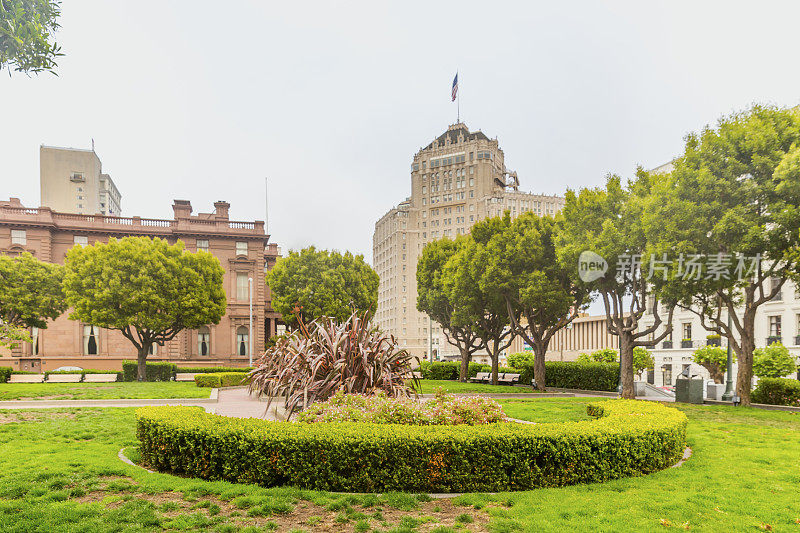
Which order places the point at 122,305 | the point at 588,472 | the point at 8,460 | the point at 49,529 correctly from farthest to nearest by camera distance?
the point at 122,305 → the point at 8,460 → the point at 588,472 → the point at 49,529

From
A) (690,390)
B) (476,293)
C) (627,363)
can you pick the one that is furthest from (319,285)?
(690,390)

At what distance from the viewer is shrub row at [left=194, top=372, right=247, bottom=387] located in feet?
82.3

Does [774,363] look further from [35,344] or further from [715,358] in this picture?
[35,344]

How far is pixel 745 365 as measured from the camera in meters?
20.4

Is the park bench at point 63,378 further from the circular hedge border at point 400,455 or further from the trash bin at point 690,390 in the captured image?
the trash bin at point 690,390

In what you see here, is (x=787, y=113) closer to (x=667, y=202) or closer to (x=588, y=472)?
(x=667, y=202)

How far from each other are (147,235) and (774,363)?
47457mm

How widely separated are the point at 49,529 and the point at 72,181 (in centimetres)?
9416

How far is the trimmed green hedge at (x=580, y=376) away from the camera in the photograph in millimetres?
29594

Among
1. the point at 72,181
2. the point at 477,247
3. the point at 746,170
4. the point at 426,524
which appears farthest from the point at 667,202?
the point at 72,181

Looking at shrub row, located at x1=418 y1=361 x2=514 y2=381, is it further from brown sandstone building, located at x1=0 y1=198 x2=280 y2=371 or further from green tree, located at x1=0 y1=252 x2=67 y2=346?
green tree, located at x1=0 y1=252 x2=67 y2=346

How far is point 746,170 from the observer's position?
18.3 metres

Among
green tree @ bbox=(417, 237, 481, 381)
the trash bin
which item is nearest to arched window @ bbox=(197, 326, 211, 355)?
green tree @ bbox=(417, 237, 481, 381)

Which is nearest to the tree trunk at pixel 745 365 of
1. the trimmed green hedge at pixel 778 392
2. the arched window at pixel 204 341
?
the trimmed green hedge at pixel 778 392
